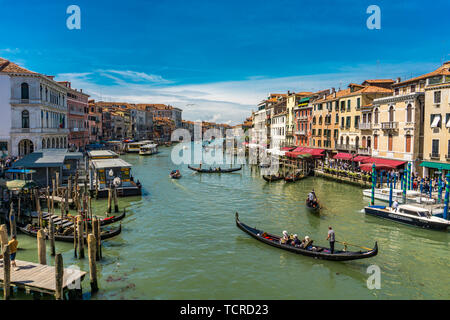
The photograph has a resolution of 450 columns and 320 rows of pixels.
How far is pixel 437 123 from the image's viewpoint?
86.0ft

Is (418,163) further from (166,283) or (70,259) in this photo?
(70,259)

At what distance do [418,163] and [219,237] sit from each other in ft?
66.4

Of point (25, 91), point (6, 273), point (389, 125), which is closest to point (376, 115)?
point (389, 125)

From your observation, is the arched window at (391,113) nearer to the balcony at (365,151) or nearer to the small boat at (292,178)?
the balcony at (365,151)

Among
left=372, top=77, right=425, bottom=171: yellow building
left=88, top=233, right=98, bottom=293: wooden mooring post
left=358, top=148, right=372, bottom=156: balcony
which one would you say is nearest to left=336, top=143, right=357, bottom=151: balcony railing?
left=358, top=148, right=372, bottom=156: balcony

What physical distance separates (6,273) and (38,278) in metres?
1.00

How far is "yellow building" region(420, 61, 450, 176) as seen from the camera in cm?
2572

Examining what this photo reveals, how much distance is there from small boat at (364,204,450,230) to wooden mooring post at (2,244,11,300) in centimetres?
1921

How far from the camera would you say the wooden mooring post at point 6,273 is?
10.2 meters

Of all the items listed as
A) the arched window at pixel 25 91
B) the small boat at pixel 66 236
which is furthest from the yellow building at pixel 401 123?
the arched window at pixel 25 91

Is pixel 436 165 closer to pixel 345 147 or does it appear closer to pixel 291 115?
pixel 345 147

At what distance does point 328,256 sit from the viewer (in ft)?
46.3

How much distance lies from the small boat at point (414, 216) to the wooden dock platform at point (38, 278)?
17185mm
